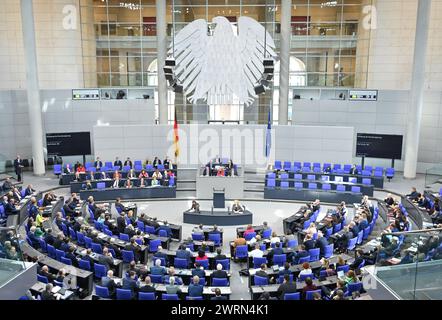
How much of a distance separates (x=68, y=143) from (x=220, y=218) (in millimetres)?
11808

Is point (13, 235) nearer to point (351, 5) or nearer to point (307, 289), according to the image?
point (307, 289)

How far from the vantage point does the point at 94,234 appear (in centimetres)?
1345

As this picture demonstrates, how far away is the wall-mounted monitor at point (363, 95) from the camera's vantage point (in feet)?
82.4

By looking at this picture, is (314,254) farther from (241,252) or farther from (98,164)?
(98,164)

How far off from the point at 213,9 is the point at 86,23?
25.5 ft

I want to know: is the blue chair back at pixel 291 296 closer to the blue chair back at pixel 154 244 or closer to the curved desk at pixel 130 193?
the blue chair back at pixel 154 244

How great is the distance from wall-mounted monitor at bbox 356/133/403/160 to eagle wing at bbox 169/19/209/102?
31.6 feet

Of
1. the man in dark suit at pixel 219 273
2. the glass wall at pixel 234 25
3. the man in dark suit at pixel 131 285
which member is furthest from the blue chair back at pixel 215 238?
the glass wall at pixel 234 25

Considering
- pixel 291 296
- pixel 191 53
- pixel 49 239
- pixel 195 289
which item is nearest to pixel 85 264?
pixel 49 239

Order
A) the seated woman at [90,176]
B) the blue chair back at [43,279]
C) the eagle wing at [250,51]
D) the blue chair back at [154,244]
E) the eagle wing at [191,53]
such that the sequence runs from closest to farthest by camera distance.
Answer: the blue chair back at [43,279], the blue chair back at [154,244], the seated woman at [90,176], the eagle wing at [191,53], the eagle wing at [250,51]

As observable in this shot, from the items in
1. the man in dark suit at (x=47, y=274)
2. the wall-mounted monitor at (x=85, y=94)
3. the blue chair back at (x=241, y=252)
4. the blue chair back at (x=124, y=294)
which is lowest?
the blue chair back at (x=241, y=252)

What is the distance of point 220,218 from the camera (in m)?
16.6

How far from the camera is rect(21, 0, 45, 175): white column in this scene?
72.0 feet

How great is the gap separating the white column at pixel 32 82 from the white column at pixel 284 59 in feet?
43.2
